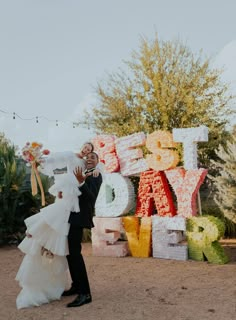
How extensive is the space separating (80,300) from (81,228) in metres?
0.79

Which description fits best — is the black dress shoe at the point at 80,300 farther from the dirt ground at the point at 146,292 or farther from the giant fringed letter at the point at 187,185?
the giant fringed letter at the point at 187,185

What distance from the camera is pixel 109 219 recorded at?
726 centimetres

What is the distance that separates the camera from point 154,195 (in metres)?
7.03

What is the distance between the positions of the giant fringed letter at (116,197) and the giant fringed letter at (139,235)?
0.23 metres

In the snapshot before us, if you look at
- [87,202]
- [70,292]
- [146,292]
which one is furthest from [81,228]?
[146,292]

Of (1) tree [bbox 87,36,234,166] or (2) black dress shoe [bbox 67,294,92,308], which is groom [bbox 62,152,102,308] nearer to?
(2) black dress shoe [bbox 67,294,92,308]

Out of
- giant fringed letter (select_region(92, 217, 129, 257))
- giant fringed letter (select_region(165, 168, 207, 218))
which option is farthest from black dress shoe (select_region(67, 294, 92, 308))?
giant fringed letter (select_region(165, 168, 207, 218))

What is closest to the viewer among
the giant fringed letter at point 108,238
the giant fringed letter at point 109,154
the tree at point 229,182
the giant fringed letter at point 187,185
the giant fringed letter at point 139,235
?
the tree at point 229,182

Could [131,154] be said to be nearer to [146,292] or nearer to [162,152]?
[162,152]

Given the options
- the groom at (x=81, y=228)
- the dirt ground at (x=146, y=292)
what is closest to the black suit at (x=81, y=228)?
the groom at (x=81, y=228)

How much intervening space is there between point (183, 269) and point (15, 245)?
4469 mm

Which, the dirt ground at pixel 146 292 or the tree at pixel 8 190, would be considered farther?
the tree at pixel 8 190

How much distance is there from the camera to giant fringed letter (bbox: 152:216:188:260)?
21.7 feet

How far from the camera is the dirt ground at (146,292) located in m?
4.14
